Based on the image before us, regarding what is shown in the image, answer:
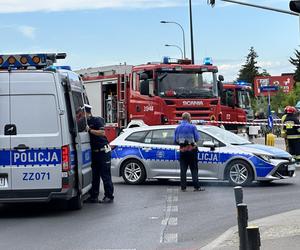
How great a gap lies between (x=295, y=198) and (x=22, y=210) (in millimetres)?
5052

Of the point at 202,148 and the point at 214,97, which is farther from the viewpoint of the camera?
the point at 214,97

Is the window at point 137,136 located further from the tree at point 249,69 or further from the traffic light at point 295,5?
the tree at point 249,69

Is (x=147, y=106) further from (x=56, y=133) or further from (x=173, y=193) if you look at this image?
(x=56, y=133)

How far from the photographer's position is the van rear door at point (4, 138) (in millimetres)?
10141

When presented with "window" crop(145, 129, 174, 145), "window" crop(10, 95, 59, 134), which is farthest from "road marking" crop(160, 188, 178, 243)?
"window" crop(10, 95, 59, 134)

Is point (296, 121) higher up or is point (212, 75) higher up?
point (212, 75)

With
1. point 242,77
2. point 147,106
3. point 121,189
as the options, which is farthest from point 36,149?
point 242,77

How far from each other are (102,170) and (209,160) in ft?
10.3

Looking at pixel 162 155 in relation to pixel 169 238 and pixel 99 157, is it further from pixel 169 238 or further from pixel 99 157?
pixel 169 238

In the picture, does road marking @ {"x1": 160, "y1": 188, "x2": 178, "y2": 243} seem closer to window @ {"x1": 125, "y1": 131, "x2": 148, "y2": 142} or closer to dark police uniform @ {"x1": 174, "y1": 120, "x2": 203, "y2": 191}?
dark police uniform @ {"x1": 174, "y1": 120, "x2": 203, "y2": 191}

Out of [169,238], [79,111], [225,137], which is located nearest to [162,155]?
[225,137]

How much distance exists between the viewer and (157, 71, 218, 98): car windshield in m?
20.0

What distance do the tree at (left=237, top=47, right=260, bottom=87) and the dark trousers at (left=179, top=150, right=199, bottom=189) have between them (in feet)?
402

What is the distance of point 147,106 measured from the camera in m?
20.2
